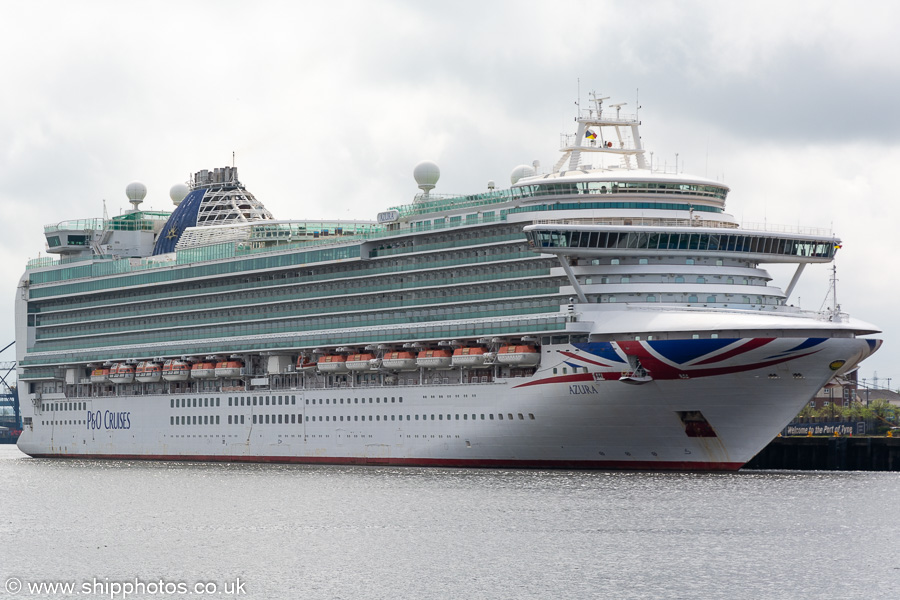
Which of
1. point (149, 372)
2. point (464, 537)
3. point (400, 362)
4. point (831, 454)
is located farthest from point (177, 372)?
point (464, 537)

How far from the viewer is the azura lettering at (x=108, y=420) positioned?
87688 millimetres

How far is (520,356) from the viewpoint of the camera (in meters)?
62.2

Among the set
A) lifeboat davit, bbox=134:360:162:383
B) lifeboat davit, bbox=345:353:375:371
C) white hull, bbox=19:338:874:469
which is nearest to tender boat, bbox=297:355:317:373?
white hull, bbox=19:338:874:469

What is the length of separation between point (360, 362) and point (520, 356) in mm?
11533

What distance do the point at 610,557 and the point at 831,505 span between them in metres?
14.6

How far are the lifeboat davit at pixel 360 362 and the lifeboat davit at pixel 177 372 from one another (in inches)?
578

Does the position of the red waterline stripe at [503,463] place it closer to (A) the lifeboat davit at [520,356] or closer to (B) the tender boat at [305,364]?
(A) the lifeboat davit at [520,356]

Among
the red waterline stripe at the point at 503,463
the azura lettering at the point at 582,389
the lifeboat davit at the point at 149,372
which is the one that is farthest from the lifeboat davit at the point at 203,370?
the azura lettering at the point at 582,389

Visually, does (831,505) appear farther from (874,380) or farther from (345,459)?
(874,380)

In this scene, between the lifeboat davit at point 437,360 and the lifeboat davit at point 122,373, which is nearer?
the lifeboat davit at point 437,360

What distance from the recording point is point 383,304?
7225 cm

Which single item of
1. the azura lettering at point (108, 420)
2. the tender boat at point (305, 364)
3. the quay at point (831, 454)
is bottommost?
the quay at point (831, 454)

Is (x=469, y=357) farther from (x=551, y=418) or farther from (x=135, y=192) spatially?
(x=135, y=192)

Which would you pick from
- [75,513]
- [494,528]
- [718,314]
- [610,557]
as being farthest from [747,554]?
[75,513]
